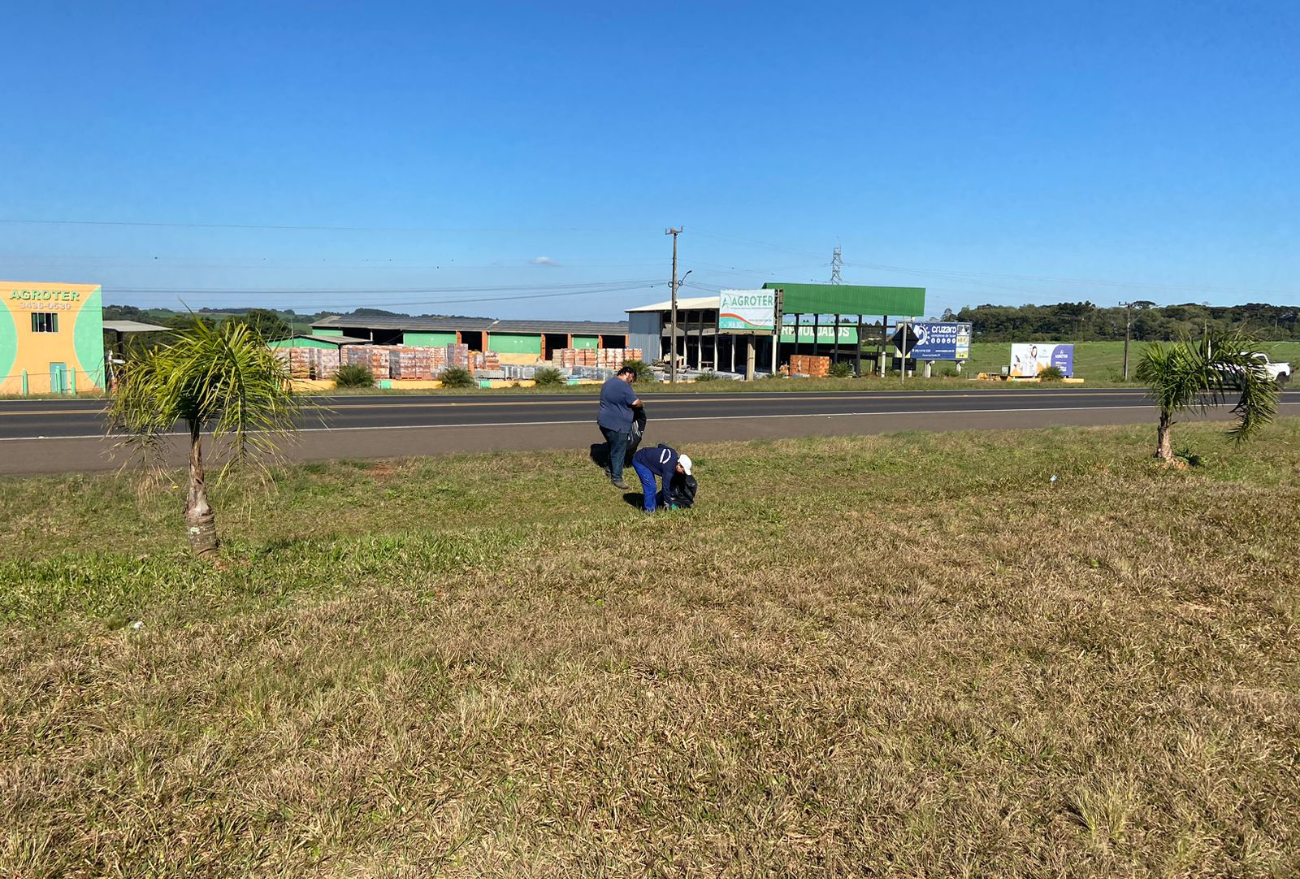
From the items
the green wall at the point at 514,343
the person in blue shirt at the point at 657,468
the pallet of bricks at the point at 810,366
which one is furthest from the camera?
the green wall at the point at 514,343

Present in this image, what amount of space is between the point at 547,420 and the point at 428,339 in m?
44.5

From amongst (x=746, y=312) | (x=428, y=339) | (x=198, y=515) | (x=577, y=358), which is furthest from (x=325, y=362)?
(x=198, y=515)

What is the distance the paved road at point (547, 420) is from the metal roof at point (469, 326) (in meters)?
35.4

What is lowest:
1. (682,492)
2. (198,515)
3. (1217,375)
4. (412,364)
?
(682,492)

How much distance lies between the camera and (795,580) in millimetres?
7051

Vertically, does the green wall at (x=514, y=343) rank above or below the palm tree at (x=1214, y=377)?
above

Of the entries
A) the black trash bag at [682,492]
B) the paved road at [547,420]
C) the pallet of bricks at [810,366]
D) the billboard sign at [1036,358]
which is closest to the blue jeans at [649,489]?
the black trash bag at [682,492]

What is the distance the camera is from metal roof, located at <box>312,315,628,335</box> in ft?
220

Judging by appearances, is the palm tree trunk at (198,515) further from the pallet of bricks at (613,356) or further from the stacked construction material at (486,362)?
the pallet of bricks at (613,356)

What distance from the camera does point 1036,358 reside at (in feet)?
183

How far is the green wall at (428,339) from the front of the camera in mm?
63656

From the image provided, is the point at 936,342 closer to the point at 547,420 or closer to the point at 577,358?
the point at 577,358

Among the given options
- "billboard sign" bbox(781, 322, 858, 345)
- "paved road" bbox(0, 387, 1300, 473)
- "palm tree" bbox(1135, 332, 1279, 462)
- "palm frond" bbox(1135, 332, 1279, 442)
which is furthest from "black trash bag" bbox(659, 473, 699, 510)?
"billboard sign" bbox(781, 322, 858, 345)

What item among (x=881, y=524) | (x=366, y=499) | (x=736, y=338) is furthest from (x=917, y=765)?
(x=736, y=338)
